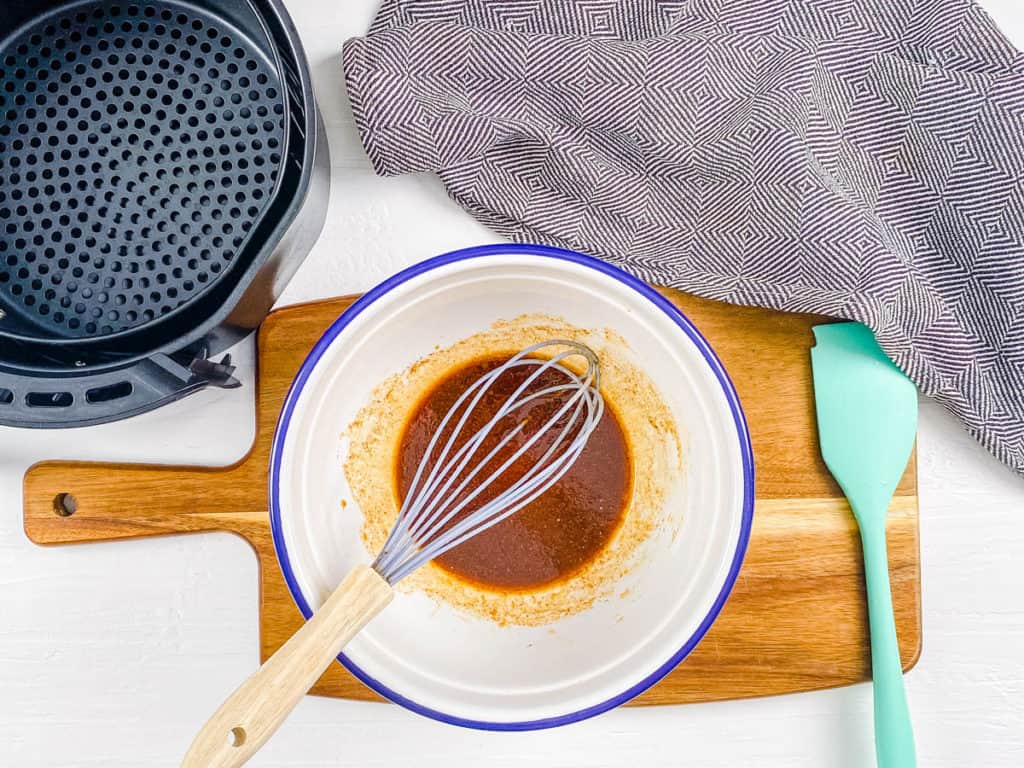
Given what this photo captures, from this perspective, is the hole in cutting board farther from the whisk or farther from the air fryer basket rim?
the whisk

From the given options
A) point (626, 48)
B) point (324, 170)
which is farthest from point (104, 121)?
point (626, 48)

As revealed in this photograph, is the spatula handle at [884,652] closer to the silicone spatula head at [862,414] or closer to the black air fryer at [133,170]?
the silicone spatula head at [862,414]

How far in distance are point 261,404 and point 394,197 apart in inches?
7.9

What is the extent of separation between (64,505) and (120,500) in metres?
0.05

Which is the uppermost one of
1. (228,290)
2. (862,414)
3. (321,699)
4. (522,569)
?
(228,290)

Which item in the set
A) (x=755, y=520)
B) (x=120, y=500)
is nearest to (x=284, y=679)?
(x=120, y=500)

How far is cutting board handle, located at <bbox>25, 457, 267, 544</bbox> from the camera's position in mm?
664

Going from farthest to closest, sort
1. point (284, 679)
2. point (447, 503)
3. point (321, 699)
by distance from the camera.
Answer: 1. point (321, 699)
2. point (447, 503)
3. point (284, 679)

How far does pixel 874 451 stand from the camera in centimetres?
63

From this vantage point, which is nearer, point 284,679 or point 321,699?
point 284,679

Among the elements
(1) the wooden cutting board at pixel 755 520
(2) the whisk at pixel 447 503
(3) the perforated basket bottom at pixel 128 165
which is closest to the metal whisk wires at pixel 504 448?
(2) the whisk at pixel 447 503

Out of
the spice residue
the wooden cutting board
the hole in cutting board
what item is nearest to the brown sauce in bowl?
the spice residue

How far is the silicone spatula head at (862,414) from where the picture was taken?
24.9 inches

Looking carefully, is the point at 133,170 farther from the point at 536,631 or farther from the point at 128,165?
the point at 536,631
